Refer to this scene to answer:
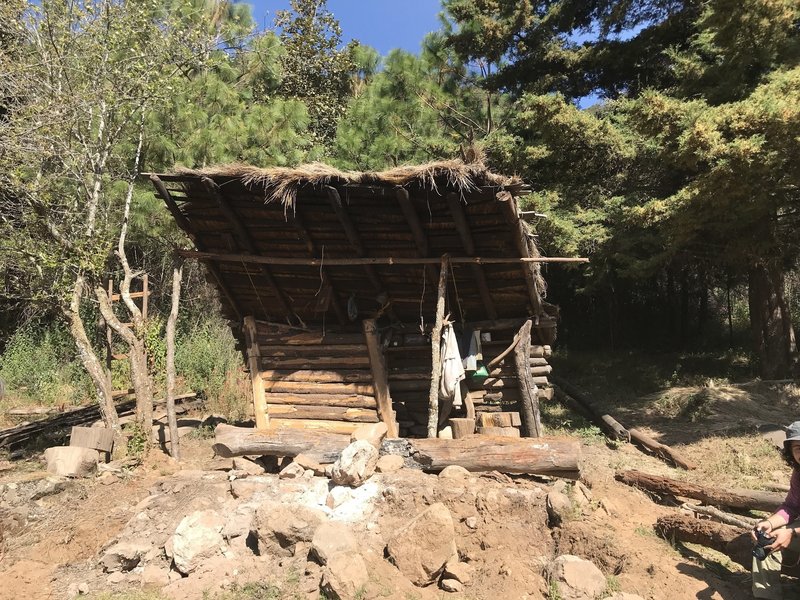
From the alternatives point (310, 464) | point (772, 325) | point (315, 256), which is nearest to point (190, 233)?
point (315, 256)

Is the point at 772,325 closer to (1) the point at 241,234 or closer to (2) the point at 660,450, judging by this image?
(2) the point at 660,450

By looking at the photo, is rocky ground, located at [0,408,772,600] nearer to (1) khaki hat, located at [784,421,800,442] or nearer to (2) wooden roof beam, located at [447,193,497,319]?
(1) khaki hat, located at [784,421,800,442]

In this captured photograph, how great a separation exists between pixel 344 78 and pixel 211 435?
48.6ft

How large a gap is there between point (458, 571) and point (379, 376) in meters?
3.54

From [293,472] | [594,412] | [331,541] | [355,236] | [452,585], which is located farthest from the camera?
[594,412]

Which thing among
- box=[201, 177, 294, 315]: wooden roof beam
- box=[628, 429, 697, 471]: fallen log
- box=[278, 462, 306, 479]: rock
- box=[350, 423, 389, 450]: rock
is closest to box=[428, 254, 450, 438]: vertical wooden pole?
box=[350, 423, 389, 450]: rock

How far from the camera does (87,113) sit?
28.3ft

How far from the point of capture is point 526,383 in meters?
7.48

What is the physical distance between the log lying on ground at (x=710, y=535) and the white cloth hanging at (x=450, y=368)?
2867mm

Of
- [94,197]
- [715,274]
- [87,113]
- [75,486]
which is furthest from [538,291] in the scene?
[715,274]

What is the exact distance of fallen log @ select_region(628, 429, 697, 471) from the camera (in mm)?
7734

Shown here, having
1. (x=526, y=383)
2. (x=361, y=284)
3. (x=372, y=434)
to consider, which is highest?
(x=361, y=284)

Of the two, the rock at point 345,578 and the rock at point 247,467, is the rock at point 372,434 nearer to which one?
the rock at point 247,467

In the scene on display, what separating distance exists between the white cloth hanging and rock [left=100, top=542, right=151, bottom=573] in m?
3.98
